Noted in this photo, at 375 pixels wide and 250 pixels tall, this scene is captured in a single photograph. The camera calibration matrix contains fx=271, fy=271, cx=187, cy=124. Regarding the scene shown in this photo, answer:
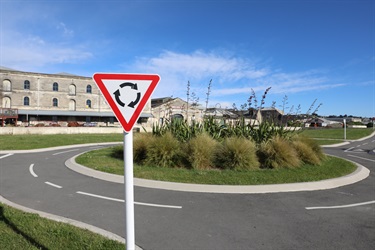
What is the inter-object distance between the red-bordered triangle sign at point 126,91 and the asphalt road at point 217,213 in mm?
2404

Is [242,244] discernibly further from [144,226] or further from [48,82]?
[48,82]

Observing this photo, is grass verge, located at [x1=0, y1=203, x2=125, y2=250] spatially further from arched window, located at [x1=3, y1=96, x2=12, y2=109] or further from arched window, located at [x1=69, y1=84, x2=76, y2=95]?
arched window, located at [x1=69, y1=84, x2=76, y2=95]

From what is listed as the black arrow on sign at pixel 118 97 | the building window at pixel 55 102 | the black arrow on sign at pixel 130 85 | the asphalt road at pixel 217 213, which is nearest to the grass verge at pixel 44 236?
the asphalt road at pixel 217 213

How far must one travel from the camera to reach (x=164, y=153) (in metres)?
10.8

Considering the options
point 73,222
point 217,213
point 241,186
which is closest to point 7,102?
point 241,186

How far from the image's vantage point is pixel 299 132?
13.2 meters

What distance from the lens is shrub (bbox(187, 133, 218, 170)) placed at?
10.3 m

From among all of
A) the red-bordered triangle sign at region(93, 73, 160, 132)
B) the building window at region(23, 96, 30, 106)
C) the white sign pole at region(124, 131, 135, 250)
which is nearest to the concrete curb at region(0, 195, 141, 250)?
the white sign pole at region(124, 131, 135, 250)

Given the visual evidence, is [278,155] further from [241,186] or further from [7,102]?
[7,102]

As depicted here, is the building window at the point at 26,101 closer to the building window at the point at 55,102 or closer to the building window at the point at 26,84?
the building window at the point at 26,84

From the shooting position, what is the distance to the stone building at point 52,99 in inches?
2068

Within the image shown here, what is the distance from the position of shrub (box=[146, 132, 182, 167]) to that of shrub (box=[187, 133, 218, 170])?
1.84 feet

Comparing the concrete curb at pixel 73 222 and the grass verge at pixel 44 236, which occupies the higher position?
the grass verge at pixel 44 236

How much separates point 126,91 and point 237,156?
7.90 m
